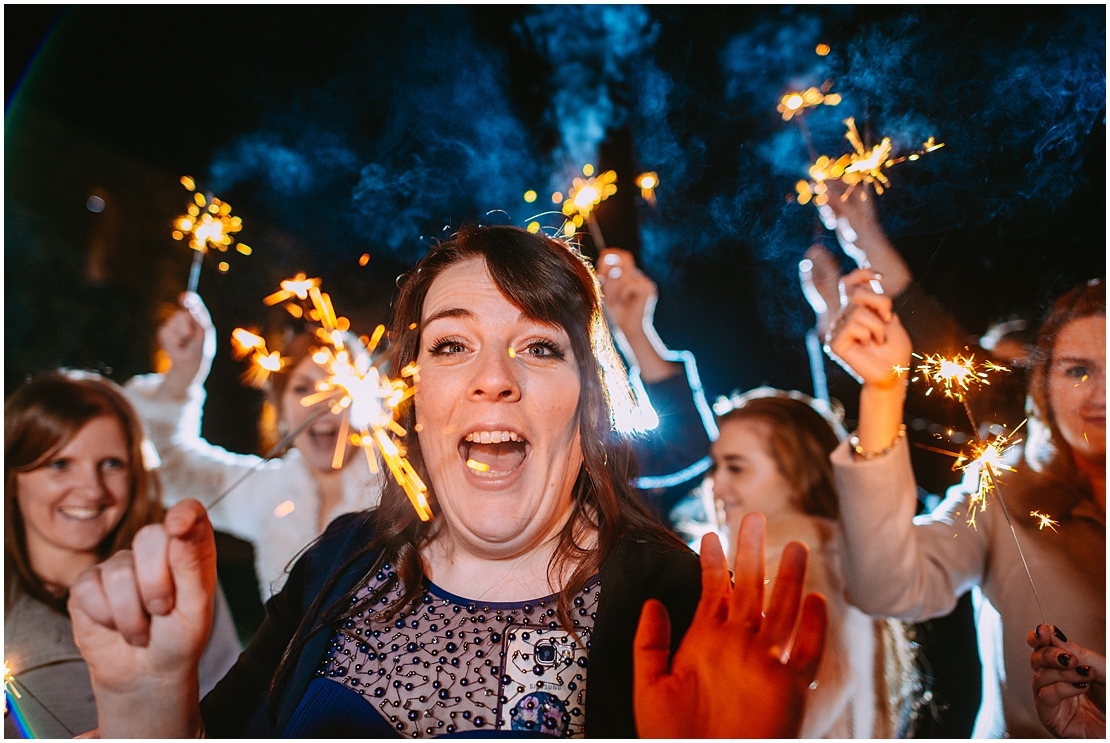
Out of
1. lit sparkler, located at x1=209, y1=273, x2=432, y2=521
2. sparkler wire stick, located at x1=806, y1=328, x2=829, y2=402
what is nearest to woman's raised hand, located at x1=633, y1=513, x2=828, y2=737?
sparkler wire stick, located at x1=806, y1=328, x2=829, y2=402

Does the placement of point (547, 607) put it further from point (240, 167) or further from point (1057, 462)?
point (240, 167)

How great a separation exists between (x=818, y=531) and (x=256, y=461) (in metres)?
2.01

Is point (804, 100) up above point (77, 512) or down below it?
above

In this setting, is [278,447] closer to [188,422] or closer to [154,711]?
[188,422]

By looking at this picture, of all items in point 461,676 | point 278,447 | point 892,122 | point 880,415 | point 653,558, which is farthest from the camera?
point 278,447

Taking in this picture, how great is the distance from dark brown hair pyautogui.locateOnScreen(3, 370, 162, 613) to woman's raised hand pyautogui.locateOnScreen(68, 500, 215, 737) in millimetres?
474

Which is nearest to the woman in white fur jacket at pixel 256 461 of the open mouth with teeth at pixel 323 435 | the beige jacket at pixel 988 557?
the open mouth with teeth at pixel 323 435

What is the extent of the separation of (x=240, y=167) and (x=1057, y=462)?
2.98 m

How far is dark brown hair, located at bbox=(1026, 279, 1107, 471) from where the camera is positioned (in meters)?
1.86

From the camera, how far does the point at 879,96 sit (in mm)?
1966

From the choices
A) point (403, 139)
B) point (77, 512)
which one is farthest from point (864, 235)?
point (77, 512)

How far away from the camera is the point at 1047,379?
1872 mm

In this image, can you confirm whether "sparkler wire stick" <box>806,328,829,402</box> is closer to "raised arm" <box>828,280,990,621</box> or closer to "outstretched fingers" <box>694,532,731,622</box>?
"raised arm" <box>828,280,990,621</box>

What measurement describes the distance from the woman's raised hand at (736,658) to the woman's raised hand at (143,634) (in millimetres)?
1307
